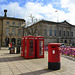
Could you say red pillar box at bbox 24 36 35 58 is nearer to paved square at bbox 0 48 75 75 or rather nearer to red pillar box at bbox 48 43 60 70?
paved square at bbox 0 48 75 75

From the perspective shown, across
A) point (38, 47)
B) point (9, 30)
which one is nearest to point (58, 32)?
point (9, 30)

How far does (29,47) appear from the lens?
10.9 m

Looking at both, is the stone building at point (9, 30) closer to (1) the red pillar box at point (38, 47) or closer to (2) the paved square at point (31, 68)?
(1) the red pillar box at point (38, 47)

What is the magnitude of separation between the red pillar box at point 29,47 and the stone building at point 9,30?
31469 millimetres

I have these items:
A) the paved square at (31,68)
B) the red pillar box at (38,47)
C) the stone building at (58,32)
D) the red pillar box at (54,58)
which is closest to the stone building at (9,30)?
the stone building at (58,32)

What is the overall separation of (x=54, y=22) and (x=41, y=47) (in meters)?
39.7

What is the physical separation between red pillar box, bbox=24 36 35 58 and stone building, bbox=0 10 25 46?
31.5 metres

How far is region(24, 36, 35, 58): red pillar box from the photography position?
10.8 metres

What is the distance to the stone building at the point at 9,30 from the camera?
42.8m

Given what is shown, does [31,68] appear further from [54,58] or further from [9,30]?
[9,30]

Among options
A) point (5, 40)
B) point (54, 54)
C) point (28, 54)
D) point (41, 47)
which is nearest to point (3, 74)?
point (54, 54)

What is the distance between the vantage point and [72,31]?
55594mm

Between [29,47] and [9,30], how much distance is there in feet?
113

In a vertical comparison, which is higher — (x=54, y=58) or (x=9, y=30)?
(x=9, y=30)
